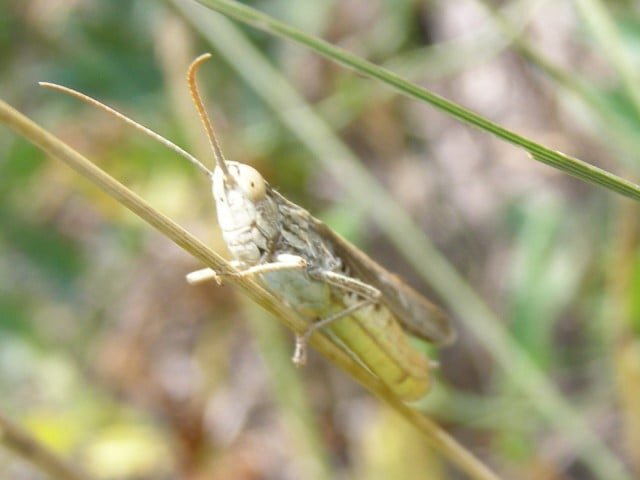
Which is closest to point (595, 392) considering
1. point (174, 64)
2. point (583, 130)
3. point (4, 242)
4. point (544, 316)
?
point (544, 316)

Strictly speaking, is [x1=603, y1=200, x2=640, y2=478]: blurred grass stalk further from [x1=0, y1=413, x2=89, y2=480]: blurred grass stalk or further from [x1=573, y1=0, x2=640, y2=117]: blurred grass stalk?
[x1=0, y1=413, x2=89, y2=480]: blurred grass stalk

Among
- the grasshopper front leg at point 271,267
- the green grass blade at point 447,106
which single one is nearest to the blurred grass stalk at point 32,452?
the grasshopper front leg at point 271,267

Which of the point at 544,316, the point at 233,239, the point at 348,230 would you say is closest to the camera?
the point at 233,239

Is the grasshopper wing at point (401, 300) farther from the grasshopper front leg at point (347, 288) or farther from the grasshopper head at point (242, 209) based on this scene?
the grasshopper head at point (242, 209)

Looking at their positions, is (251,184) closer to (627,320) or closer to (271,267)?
(271,267)

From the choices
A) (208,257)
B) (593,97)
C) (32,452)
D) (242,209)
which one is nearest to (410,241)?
(593,97)

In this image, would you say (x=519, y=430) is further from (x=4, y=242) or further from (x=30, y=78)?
(x=30, y=78)
